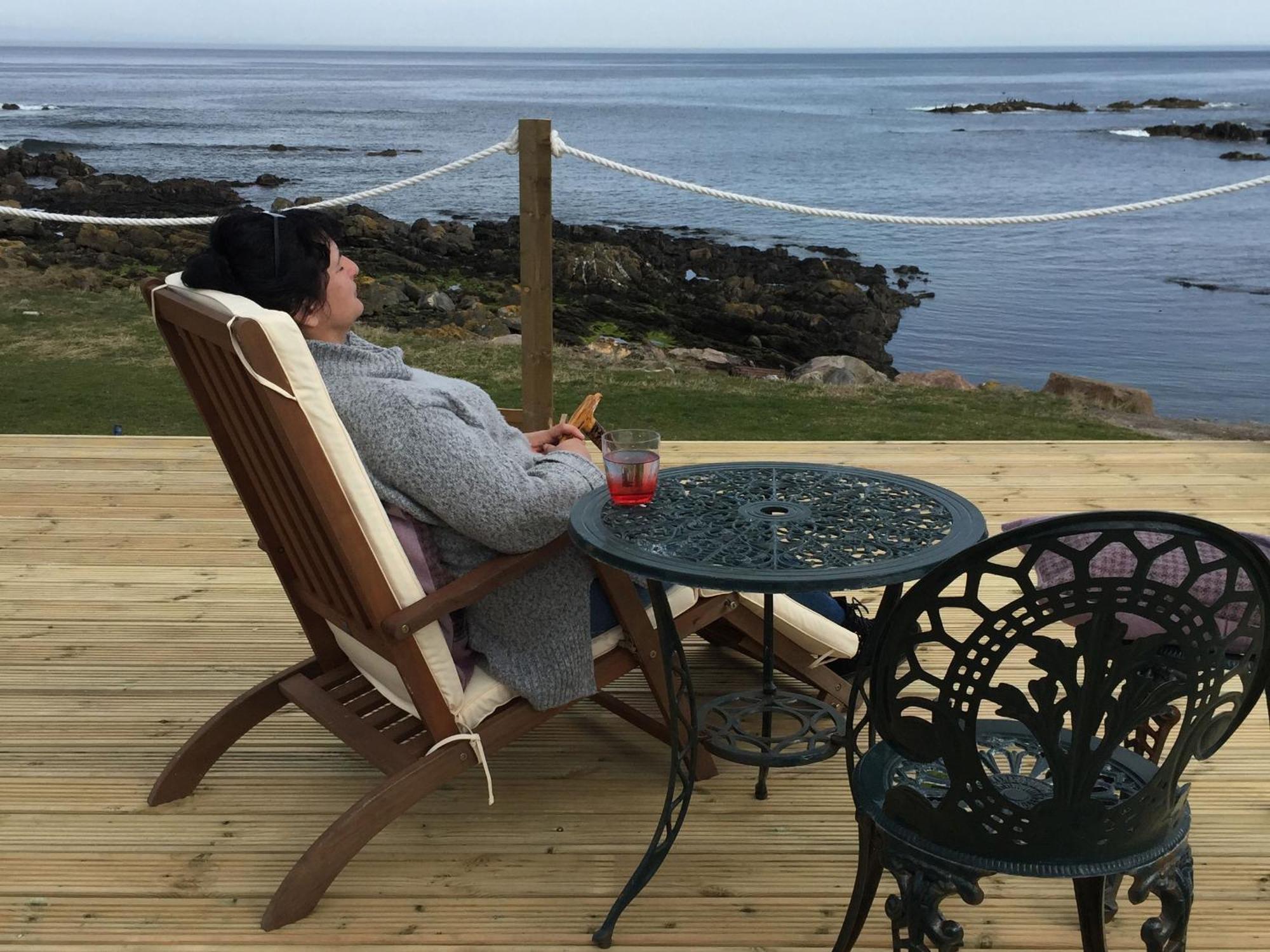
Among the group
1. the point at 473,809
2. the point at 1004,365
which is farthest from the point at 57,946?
the point at 1004,365

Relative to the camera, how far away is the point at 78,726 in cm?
252

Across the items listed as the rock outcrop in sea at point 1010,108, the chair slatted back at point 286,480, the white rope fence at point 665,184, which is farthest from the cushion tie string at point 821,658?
the rock outcrop in sea at point 1010,108

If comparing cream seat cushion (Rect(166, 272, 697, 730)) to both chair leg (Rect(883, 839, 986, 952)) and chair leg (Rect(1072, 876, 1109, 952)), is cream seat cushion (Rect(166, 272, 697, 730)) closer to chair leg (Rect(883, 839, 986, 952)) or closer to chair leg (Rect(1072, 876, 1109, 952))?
chair leg (Rect(883, 839, 986, 952))

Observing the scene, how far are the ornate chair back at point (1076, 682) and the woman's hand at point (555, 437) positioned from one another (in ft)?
3.69

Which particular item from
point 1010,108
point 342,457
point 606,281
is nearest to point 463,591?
point 342,457

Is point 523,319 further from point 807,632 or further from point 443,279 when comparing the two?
point 443,279

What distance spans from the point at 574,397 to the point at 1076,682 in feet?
21.6

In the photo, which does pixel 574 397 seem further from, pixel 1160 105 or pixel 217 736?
pixel 1160 105

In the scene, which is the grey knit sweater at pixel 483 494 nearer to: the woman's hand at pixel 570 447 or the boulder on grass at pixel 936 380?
the woman's hand at pixel 570 447

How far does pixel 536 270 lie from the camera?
3789 millimetres

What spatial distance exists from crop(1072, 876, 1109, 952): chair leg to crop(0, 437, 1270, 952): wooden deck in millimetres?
352

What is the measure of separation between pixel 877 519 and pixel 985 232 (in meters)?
20.4

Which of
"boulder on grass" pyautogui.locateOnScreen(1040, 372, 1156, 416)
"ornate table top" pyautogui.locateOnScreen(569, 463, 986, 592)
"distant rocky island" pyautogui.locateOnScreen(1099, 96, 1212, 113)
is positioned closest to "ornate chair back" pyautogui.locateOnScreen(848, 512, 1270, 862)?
"ornate table top" pyautogui.locateOnScreen(569, 463, 986, 592)

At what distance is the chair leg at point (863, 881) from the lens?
152cm
